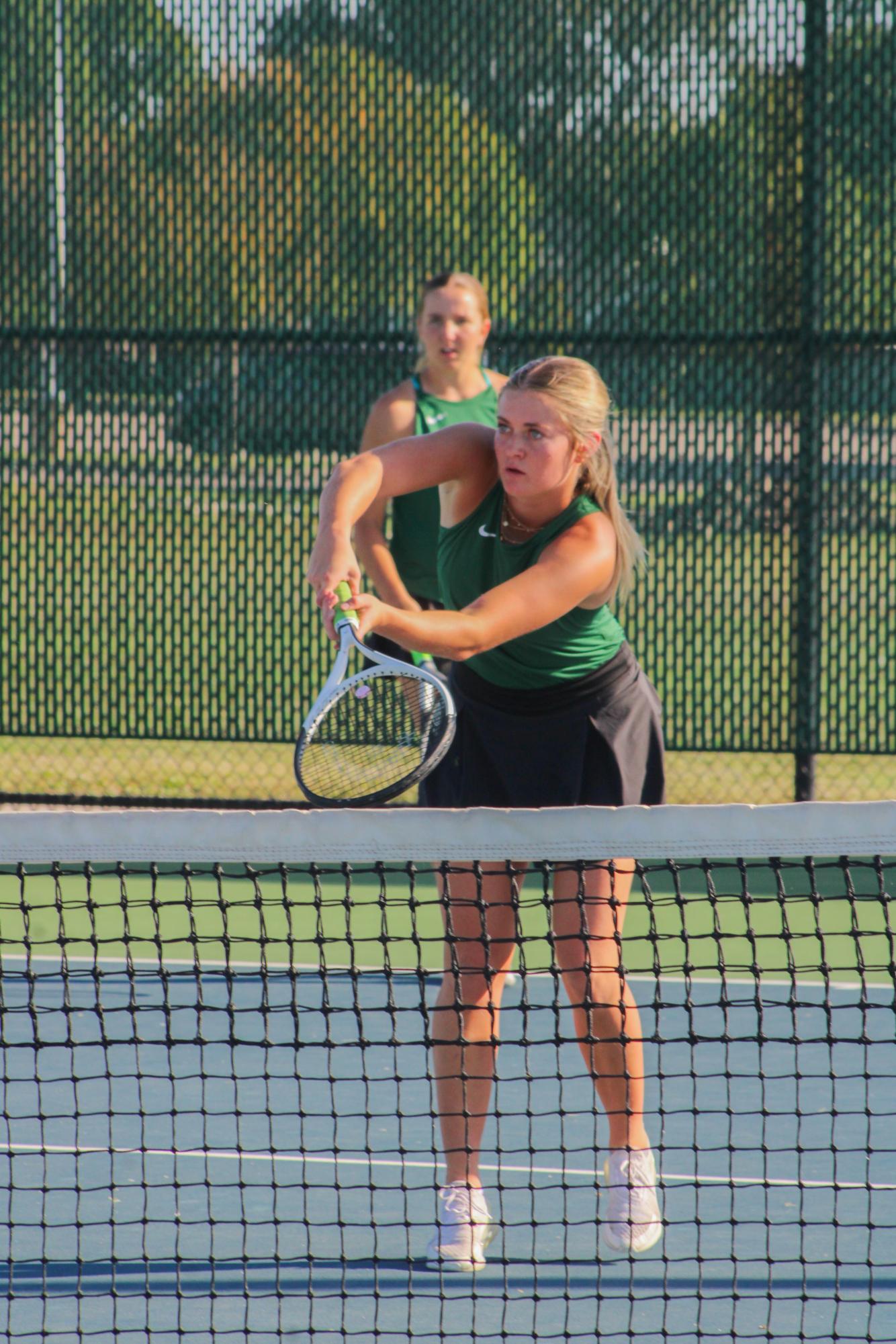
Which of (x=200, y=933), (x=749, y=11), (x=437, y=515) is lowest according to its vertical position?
(x=200, y=933)

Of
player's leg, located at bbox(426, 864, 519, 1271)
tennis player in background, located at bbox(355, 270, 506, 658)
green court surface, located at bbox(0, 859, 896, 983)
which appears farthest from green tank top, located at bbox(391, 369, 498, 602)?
player's leg, located at bbox(426, 864, 519, 1271)

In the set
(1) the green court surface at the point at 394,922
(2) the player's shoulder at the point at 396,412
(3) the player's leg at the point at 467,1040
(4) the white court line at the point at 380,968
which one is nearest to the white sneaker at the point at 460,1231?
(3) the player's leg at the point at 467,1040

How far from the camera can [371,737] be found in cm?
313

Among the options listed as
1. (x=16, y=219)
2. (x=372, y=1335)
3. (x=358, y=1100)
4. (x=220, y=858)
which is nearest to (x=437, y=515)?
(x=358, y=1100)

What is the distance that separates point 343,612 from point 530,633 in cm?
49

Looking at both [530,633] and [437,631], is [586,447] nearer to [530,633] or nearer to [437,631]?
[530,633]

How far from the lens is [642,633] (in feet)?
20.2

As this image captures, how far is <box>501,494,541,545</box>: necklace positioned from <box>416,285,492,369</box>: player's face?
1.59m

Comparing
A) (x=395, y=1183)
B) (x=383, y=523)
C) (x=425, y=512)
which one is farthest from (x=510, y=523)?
(x=425, y=512)

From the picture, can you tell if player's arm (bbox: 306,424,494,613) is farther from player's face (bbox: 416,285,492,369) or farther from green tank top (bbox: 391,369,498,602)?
player's face (bbox: 416,285,492,369)

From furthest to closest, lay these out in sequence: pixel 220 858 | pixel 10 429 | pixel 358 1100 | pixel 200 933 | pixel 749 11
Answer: pixel 10 429, pixel 749 11, pixel 200 933, pixel 358 1100, pixel 220 858

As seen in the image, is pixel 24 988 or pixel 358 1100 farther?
pixel 24 988

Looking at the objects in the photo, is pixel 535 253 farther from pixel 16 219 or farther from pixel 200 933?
pixel 200 933

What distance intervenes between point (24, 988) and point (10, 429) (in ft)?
8.70
